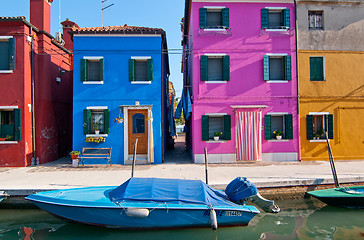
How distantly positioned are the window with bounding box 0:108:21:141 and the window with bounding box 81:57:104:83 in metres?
3.44

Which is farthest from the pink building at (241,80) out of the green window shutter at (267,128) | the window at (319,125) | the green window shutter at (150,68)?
the green window shutter at (150,68)

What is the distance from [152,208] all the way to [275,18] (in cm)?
1186

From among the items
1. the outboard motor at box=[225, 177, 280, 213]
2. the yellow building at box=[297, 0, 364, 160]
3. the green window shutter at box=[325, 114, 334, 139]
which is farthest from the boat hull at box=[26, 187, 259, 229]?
the green window shutter at box=[325, 114, 334, 139]

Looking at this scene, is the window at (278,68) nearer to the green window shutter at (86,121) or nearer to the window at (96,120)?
the window at (96,120)

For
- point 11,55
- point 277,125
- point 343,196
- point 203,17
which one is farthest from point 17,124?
point 343,196

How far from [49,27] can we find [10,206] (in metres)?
9.71

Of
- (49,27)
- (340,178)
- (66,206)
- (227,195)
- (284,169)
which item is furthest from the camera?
(49,27)

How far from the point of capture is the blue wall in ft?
42.1

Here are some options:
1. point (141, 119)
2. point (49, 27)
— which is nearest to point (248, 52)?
point (141, 119)

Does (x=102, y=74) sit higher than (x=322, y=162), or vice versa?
(x=102, y=74)

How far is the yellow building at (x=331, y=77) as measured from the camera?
13.4m

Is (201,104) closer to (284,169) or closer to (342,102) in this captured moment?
(284,169)

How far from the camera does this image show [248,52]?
13234 millimetres

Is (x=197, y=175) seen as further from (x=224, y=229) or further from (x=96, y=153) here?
(x=96, y=153)
